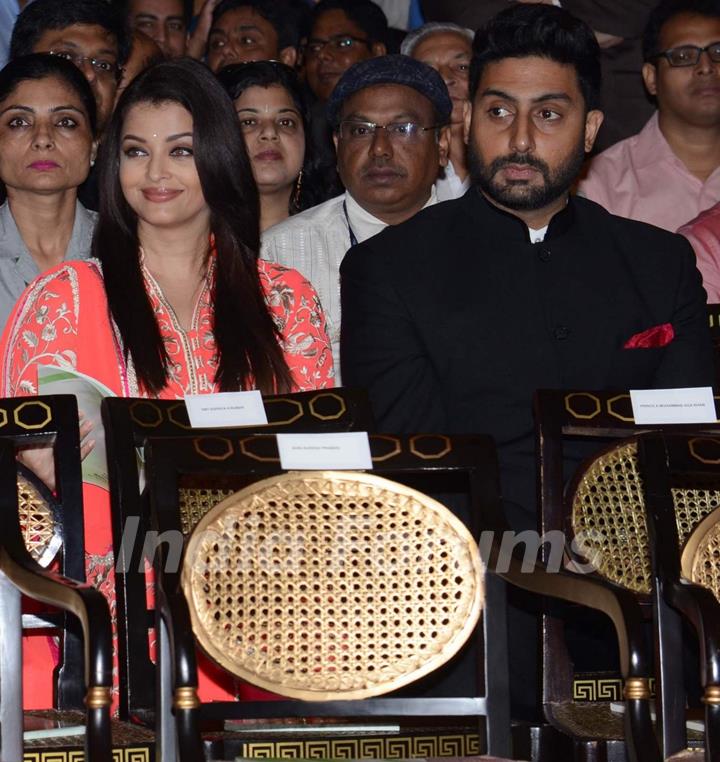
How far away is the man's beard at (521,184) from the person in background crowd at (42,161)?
1.12 metres

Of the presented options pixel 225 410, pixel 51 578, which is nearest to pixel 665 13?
pixel 225 410

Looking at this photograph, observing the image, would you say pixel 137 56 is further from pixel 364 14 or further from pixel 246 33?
pixel 364 14

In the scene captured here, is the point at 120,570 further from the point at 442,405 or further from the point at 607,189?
the point at 607,189

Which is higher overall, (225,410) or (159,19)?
(159,19)

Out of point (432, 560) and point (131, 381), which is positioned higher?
point (131, 381)

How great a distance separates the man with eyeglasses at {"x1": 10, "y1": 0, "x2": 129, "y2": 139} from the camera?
415 centimetres

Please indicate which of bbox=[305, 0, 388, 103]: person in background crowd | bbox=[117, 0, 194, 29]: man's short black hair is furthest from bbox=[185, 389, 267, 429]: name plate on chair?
bbox=[117, 0, 194, 29]: man's short black hair

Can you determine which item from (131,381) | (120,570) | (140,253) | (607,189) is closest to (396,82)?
(607,189)

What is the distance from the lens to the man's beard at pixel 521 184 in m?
2.97

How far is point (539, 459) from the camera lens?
7.89 feet

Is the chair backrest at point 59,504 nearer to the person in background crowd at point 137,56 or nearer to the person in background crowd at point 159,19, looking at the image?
the person in background crowd at point 137,56

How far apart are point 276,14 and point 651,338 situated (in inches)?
93.8

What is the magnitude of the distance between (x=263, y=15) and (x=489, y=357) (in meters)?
2.34

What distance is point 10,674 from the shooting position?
1928mm
